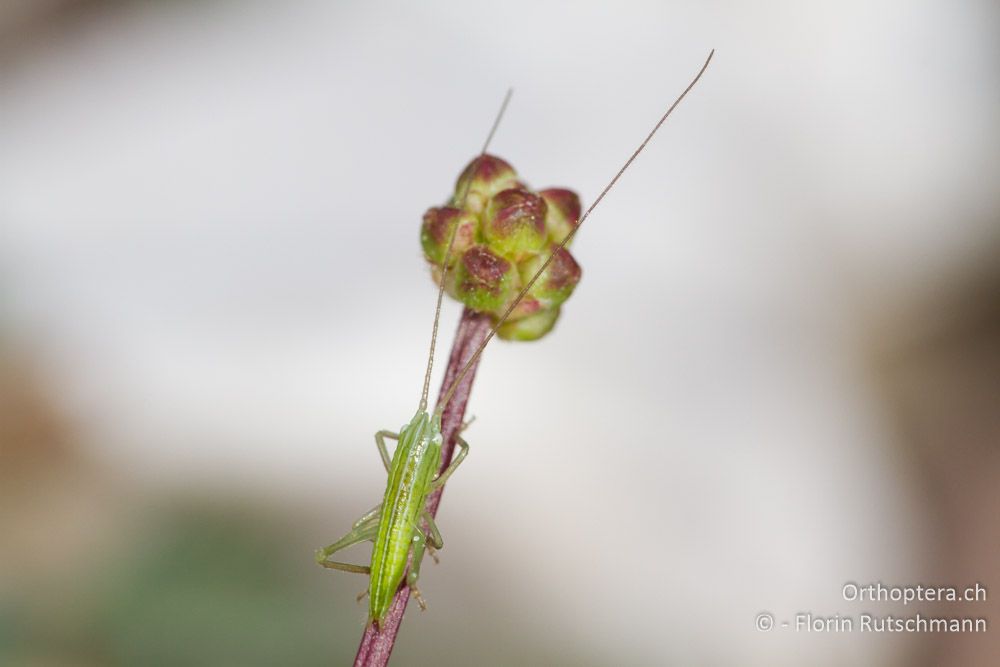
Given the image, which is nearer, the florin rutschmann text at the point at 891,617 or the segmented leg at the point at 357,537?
the segmented leg at the point at 357,537

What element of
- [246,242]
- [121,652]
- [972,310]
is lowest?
[121,652]

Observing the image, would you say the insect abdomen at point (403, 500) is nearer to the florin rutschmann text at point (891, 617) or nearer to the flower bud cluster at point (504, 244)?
the flower bud cluster at point (504, 244)

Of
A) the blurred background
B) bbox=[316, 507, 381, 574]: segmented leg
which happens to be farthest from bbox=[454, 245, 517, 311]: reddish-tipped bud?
the blurred background

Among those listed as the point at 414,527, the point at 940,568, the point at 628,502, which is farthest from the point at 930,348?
the point at 414,527

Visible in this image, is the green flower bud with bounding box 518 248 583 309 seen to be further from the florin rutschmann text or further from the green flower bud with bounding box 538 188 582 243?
the florin rutschmann text

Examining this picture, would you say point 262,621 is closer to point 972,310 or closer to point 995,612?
point 995,612

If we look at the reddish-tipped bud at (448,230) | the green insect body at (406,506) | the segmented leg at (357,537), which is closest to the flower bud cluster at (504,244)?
the reddish-tipped bud at (448,230)
